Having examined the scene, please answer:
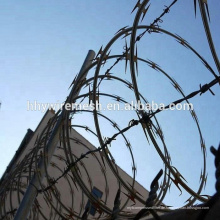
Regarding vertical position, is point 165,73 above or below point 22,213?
above

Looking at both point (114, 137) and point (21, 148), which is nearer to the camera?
point (114, 137)

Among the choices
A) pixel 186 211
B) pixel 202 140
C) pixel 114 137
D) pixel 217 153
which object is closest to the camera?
pixel 217 153

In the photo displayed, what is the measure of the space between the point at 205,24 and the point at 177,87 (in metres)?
2.08

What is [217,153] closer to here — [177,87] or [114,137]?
[114,137]

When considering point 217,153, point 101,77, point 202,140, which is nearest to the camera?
point 217,153

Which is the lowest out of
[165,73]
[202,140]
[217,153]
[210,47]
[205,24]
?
[217,153]

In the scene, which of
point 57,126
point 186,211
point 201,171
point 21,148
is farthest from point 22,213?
point 21,148

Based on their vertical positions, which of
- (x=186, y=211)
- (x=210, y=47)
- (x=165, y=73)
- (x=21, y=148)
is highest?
(x=21, y=148)

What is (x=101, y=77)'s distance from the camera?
4.70 metres

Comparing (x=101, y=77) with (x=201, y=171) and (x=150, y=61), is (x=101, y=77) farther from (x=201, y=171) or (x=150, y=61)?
(x=201, y=171)

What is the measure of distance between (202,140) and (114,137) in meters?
1.23

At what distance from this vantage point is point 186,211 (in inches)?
83.1

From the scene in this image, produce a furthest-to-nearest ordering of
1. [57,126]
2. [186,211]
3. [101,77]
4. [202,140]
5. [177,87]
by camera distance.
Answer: [57,126]
[101,77]
[177,87]
[202,140]
[186,211]

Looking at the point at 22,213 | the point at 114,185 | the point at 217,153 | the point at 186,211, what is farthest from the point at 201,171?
the point at 114,185
